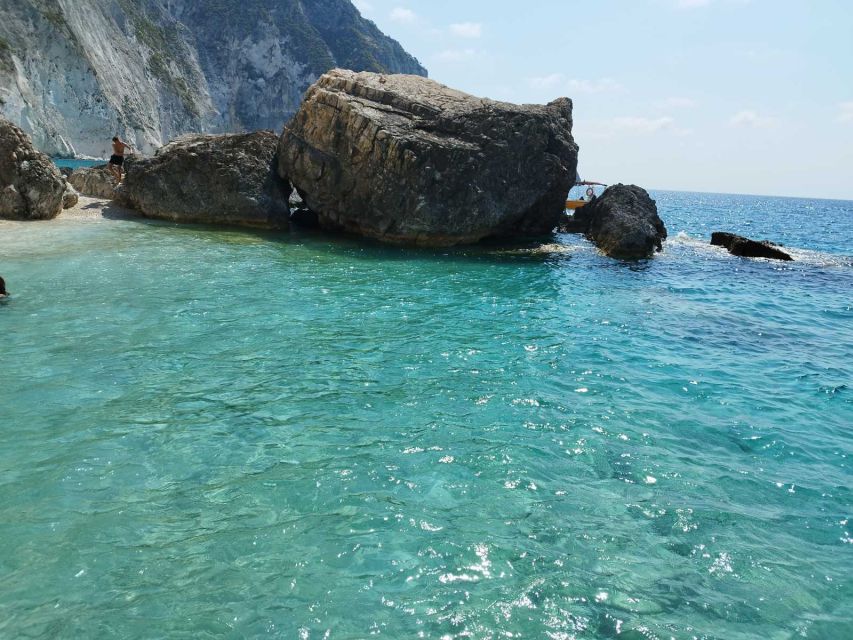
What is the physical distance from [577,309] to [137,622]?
1278 cm

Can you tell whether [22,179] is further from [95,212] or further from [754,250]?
[754,250]

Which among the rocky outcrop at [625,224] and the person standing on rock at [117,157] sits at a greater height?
the person standing on rock at [117,157]

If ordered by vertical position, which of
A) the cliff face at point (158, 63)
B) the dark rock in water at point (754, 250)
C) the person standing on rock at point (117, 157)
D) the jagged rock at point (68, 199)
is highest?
the cliff face at point (158, 63)

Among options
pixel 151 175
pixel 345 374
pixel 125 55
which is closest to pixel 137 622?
pixel 345 374

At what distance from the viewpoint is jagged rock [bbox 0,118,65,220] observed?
20656mm

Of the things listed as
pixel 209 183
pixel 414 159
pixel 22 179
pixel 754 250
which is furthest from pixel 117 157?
pixel 754 250

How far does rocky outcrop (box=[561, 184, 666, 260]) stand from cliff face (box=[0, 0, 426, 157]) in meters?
79.1

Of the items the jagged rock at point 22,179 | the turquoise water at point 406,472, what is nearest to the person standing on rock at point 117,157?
the jagged rock at point 22,179

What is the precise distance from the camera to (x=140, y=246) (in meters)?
18.8

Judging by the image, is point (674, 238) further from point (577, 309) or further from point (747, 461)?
point (747, 461)

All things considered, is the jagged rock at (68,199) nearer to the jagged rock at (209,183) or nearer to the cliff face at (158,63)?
the jagged rock at (209,183)

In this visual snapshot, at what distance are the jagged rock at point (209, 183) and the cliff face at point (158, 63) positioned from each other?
66047mm

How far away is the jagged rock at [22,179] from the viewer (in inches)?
813

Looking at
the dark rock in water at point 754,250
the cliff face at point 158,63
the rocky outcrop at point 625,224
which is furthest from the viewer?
the cliff face at point 158,63
